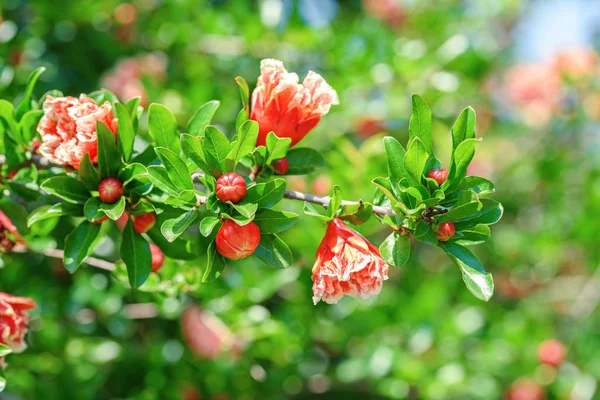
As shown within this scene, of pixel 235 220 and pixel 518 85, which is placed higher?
pixel 235 220

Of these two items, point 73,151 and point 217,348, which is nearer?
point 73,151

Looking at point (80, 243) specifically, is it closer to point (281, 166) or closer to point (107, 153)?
point (107, 153)

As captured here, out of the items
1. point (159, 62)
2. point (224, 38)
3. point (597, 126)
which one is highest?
point (224, 38)

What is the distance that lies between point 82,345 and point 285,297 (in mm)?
691

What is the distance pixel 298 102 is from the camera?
97 cm

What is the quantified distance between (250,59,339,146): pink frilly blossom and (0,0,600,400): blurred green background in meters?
0.71

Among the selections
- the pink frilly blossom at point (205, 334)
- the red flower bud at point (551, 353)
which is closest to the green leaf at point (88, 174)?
the pink frilly blossom at point (205, 334)

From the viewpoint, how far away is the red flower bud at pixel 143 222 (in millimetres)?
1017

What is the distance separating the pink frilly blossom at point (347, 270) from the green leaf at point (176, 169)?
0.25m

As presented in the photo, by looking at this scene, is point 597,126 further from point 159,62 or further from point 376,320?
point 159,62

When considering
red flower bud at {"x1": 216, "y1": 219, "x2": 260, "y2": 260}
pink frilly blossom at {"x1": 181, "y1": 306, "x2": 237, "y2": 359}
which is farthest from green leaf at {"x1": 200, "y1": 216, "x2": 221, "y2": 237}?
pink frilly blossom at {"x1": 181, "y1": 306, "x2": 237, "y2": 359}

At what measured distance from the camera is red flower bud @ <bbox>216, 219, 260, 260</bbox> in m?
0.87

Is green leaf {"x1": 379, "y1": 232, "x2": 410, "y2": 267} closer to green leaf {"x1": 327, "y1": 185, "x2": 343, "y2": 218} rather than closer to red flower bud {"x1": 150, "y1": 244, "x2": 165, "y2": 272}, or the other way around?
green leaf {"x1": 327, "y1": 185, "x2": 343, "y2": 218}

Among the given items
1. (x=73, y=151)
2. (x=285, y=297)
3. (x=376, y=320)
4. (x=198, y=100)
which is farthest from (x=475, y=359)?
(x=73, y=151)
